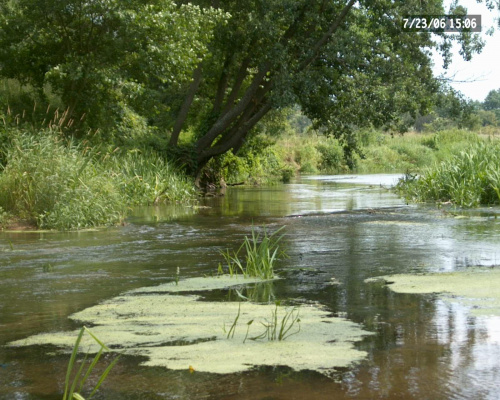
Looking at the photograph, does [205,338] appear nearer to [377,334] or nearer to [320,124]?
[377,334]

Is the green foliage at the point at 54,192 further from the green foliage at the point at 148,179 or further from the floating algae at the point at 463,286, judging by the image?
the floating algae at the point at 463,286

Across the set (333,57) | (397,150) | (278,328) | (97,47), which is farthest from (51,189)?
(397,150)

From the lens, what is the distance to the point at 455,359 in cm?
475

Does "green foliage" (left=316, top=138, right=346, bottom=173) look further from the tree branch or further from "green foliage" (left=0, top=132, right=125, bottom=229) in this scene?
"green foliage" (left=0, top=132, right=125, bottom=229)

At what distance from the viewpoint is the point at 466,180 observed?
1847 centimetres

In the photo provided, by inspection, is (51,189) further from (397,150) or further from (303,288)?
(397,150)

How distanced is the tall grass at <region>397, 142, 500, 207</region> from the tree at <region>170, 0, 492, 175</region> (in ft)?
9.31

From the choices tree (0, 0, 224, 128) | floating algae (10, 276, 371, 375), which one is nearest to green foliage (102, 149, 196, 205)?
tree (0, 0, 224, 128)

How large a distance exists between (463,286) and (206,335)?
9.54 feet

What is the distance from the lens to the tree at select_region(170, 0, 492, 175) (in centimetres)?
2230

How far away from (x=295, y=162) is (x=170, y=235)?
35.6 metres

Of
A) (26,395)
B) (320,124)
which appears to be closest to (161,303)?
(26,395)

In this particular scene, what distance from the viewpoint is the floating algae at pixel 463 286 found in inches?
255

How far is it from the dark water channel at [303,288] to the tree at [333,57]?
5.83 metres
